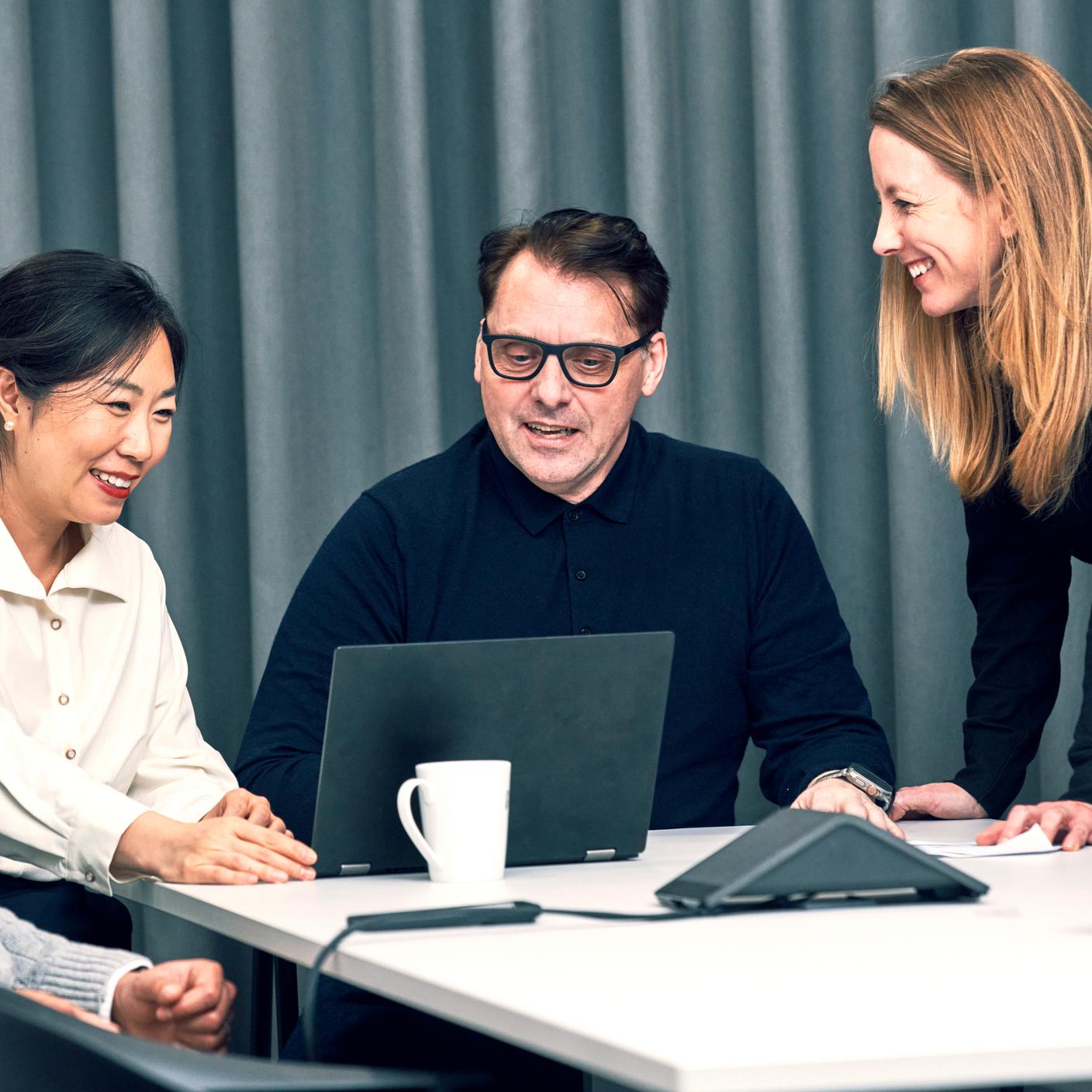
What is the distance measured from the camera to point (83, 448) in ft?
5.66

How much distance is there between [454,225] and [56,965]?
67.3 inches

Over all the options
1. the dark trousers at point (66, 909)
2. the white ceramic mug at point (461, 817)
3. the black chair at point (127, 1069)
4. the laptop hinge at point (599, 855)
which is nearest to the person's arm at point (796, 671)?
the laptop hinge at point (599, 855)

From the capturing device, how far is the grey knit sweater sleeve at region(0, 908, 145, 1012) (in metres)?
1.15

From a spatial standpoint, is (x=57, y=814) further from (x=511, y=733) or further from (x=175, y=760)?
(x=511, y=733)

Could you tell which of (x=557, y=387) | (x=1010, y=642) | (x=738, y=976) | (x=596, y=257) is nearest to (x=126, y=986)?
(x=738, y=976)

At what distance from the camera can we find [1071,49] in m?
2.61

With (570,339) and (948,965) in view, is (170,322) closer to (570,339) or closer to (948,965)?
(570,339)

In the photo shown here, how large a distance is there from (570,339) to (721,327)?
0.78 m

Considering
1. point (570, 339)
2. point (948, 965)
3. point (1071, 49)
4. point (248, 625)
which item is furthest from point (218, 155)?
point (948, 965)

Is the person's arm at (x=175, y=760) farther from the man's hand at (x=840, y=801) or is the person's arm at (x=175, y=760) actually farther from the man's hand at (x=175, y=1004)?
the man's hand at (x=840, y=801)

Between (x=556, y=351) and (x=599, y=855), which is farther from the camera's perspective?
(x=556, y=351)

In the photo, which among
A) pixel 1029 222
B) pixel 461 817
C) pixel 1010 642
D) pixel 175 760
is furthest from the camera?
pixel 1010 642

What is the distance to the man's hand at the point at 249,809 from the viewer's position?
1509mm

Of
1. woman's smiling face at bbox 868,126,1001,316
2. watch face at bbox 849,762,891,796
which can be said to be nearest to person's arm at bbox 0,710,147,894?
watch face at bbox 849,762,891,796
